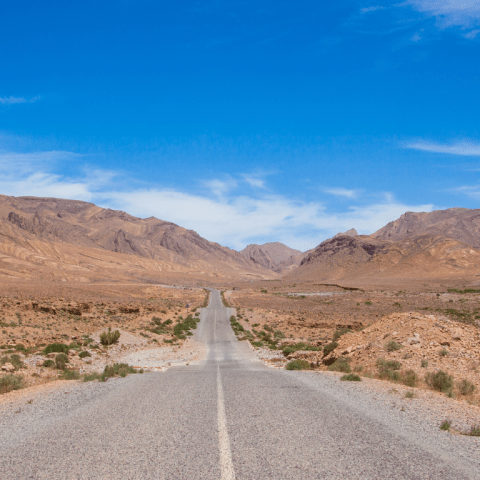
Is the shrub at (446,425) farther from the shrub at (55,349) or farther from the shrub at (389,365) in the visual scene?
the shrub at (55,349)

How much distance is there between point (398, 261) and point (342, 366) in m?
157

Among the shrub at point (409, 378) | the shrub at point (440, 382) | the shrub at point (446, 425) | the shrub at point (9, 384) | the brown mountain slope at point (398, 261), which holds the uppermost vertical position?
the brown mountain slope at point (398, 261)

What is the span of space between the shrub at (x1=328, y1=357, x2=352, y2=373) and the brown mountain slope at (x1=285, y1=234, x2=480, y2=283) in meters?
129

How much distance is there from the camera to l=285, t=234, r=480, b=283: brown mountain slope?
141875mm

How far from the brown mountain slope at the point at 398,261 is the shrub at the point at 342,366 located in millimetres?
128541

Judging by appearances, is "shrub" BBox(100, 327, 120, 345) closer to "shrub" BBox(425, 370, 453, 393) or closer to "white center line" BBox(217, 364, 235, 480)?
"white center line" BBox(217, 364, 235, 480)

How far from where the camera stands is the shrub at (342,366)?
15.6 meters

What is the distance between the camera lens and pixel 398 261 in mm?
161375

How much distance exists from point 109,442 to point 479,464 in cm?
524

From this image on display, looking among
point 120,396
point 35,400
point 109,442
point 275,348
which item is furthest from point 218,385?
point 275,348

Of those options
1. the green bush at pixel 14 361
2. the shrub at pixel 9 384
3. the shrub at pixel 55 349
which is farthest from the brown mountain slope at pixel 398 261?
the shrub at pixel 9 384

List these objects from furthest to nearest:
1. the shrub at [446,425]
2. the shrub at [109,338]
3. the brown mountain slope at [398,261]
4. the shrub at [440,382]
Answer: the brown mountain slope at [398,261] → the shrub at [109,338] → the shrub at [440,382] → the shrub at [446,425]

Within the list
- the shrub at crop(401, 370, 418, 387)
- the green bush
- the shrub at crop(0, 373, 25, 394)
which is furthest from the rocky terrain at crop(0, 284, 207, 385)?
the shrub at crop(401, 370, 418, 387)

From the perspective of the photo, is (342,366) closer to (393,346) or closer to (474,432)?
(393,346)
